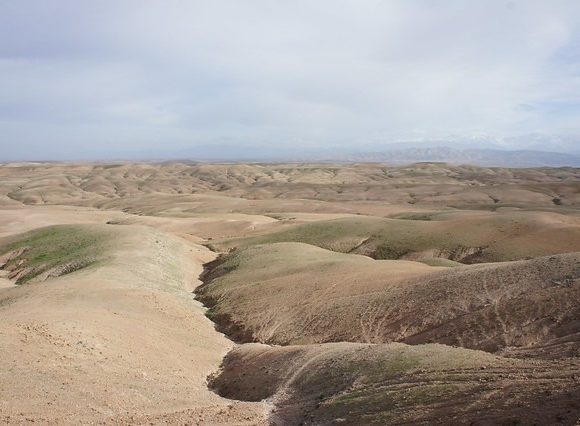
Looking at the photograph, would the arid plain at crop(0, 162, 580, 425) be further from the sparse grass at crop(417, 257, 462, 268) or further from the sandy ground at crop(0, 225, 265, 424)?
the sparse grass at crop(417, 257, 462, 268)

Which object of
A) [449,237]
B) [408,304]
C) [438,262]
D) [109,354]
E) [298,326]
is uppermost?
[449,237]

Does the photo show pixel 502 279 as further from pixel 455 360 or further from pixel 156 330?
pixel 156 330

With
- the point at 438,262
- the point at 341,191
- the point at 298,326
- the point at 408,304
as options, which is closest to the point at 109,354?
the point at 298,326

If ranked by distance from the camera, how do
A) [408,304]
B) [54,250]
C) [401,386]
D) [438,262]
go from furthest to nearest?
1. [54,250]
2. [438,262]
3. [408,304]
4. [401,386]

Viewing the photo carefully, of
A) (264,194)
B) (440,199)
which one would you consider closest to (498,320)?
(440,199)

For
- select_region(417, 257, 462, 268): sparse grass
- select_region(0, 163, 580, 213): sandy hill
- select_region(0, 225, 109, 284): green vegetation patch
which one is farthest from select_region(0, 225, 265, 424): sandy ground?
select_region(0, 163, 580, 213): sandy hill

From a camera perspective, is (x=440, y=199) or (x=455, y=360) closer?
(x=455, y=360)

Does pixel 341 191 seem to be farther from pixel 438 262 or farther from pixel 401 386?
pixel 401 386

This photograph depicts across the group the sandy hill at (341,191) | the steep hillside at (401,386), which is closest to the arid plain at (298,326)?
the steep hillside at (401,386)
